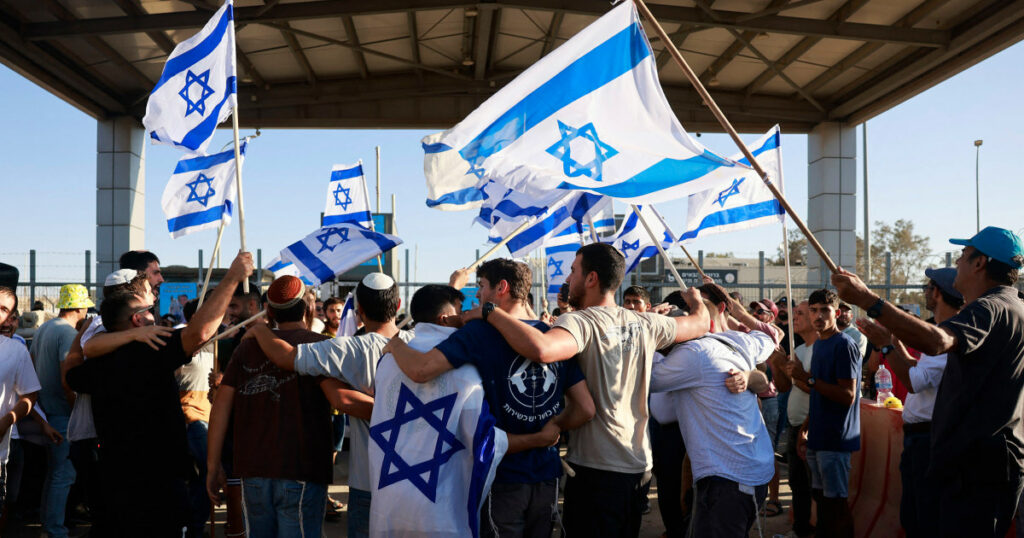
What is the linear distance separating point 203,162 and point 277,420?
3563 millimetres

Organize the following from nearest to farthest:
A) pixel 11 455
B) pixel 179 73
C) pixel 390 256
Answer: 1. pixel 179 73
2. pixel 11 455
3. pixel 390 256

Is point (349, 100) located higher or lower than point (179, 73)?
higher

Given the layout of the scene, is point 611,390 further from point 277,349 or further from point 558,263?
point 558,263

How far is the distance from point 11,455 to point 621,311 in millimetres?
5135

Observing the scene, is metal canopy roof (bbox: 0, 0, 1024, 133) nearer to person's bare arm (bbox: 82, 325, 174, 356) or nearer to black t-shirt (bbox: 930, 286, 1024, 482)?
person's bare arm (bbox: 82, 325, 174, 356)

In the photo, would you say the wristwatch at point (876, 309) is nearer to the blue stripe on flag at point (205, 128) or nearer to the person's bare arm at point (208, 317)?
the person's bare arm at point (208, 317)

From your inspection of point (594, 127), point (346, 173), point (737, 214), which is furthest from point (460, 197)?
point (594, 127)

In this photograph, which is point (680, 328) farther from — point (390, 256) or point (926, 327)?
point (390, 256)

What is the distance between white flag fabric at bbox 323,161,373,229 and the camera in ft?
29.4

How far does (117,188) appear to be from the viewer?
683 inches

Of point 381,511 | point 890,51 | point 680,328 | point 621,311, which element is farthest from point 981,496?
point 890,51

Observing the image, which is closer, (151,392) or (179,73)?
(151,392)

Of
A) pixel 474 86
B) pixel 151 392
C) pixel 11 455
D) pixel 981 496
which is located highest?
pixel 474 86

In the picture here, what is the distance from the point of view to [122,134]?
57.2 ft
